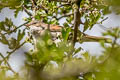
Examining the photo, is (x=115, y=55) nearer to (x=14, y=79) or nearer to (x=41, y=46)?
(x=41, y=46)

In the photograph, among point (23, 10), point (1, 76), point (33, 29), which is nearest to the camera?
point (1, 76)

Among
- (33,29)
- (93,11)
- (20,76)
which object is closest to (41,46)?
(20,76)

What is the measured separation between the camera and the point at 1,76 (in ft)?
4.71

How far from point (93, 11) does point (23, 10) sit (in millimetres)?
1345

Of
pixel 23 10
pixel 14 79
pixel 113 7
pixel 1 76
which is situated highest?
pixel 113 7

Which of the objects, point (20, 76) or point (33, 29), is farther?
point (33, 29)

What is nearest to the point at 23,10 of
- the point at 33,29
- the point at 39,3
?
the point at 39,3

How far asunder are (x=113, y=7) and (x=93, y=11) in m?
2.82

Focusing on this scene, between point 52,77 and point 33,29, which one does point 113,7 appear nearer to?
point 52,77

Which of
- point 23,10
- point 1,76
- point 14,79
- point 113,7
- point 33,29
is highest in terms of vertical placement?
point 113,7

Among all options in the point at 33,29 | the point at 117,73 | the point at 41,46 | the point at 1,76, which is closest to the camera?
the point at 117,73

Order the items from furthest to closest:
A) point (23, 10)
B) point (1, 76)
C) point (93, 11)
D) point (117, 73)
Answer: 1. point (23, 10)
2. point (93, 11)
3. point (1, 76)
4. point (117, 73)

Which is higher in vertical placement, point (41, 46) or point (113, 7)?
point (113, 7)

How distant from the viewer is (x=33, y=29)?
22.7 ft
